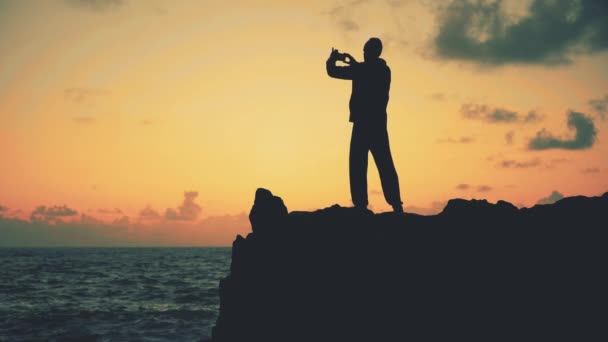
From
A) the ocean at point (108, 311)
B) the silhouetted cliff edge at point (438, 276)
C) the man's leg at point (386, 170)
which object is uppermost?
the man's leg at point (386, 170)

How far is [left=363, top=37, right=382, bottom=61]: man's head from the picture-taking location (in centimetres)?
826

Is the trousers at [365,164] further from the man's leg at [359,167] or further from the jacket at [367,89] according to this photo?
the jacket at [367,89]

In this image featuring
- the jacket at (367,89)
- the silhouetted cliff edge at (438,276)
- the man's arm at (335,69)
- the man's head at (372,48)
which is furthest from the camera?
the man's head at (372,48)

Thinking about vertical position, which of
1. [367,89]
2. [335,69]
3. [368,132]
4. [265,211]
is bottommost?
[265,211]

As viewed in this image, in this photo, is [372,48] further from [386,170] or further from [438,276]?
[438,276]

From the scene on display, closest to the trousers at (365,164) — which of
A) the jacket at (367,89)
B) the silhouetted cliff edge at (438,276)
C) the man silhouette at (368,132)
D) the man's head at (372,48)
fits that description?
the man silhouette at (368,132)

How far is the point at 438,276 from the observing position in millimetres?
6250

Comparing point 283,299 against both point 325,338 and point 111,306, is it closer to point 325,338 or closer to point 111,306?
point 325,338

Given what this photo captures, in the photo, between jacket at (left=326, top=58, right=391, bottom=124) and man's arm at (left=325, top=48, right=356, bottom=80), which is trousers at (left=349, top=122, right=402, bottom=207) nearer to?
jacket at (left=326, top=58, right=391, bottom=124)

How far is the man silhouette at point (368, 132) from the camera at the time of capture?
817 cm

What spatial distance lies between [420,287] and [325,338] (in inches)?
58.2

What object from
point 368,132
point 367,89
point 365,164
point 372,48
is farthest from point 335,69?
point 365,164

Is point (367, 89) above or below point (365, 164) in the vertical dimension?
above

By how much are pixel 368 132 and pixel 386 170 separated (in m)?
0.74
